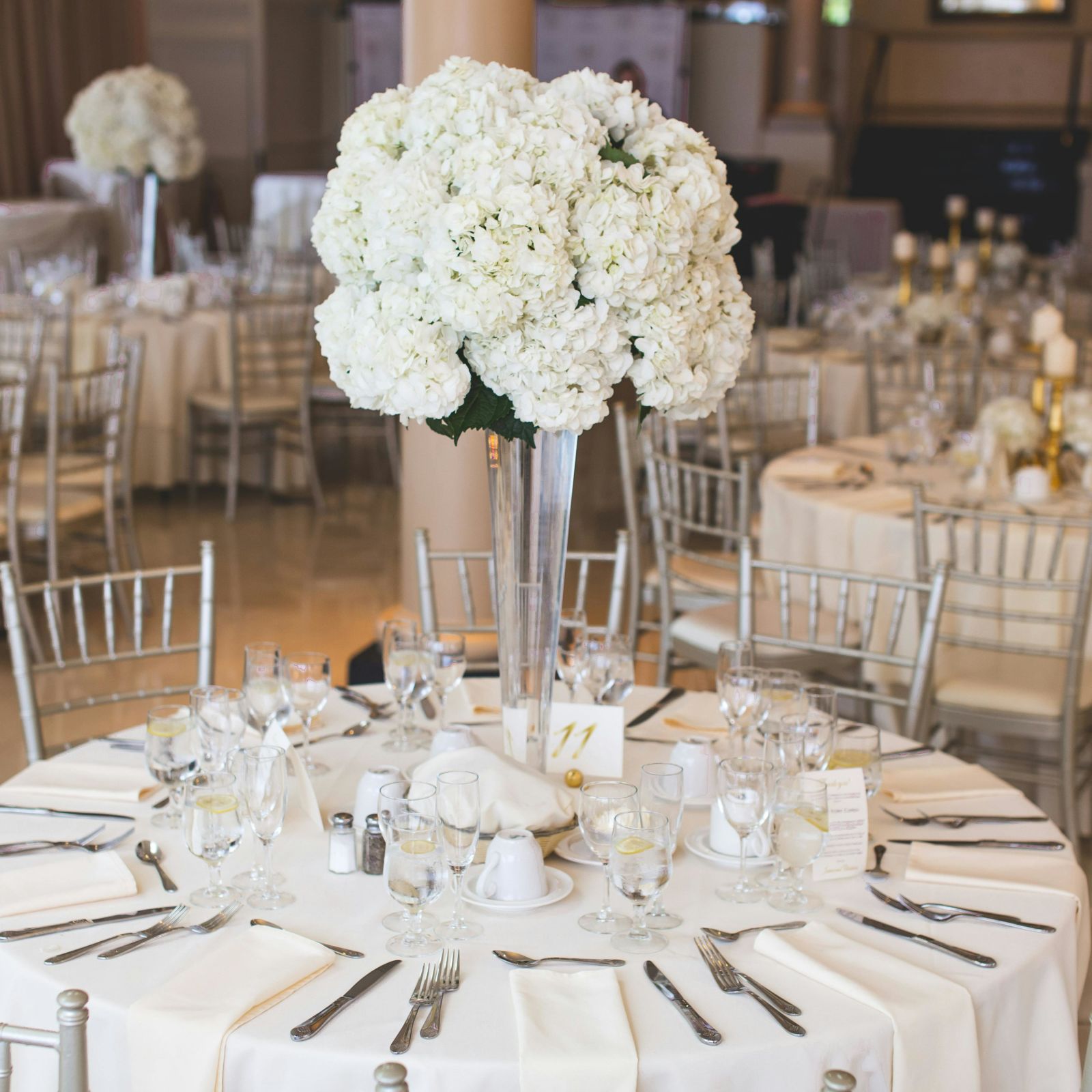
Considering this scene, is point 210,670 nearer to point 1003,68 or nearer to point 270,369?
point 270,369

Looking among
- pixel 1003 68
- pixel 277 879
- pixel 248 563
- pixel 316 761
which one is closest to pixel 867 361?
pixel 248 563

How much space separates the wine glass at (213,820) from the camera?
164 centimetres

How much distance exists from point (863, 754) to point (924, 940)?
0.40m

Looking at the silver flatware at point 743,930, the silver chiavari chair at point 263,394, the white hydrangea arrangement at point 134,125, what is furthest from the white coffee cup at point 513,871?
the white hydrangea arrangement at point 134,125

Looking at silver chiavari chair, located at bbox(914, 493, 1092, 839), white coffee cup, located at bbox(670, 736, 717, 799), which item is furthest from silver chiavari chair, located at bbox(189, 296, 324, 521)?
white coffee cup, located at bbox(670, 736, 717, 799)

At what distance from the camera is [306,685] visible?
7.16 ft

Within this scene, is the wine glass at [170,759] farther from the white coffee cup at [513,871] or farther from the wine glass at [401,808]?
the white coffee cup at [513,871]

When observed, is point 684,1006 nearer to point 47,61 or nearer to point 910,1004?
point 910,1004

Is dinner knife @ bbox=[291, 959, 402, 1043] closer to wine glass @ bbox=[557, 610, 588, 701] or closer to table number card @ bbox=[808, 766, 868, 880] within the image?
table number card @ bbox=[808, 766, 868, 880]

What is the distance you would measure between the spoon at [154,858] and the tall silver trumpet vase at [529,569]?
0.51 metres

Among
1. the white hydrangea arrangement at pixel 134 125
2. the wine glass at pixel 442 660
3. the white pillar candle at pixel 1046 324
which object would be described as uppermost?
the white hydrangea arrangement at pixel 134 125

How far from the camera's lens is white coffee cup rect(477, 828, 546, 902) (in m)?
1.72

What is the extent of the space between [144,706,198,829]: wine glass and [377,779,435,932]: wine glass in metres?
0.36

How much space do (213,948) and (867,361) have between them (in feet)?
15.3
